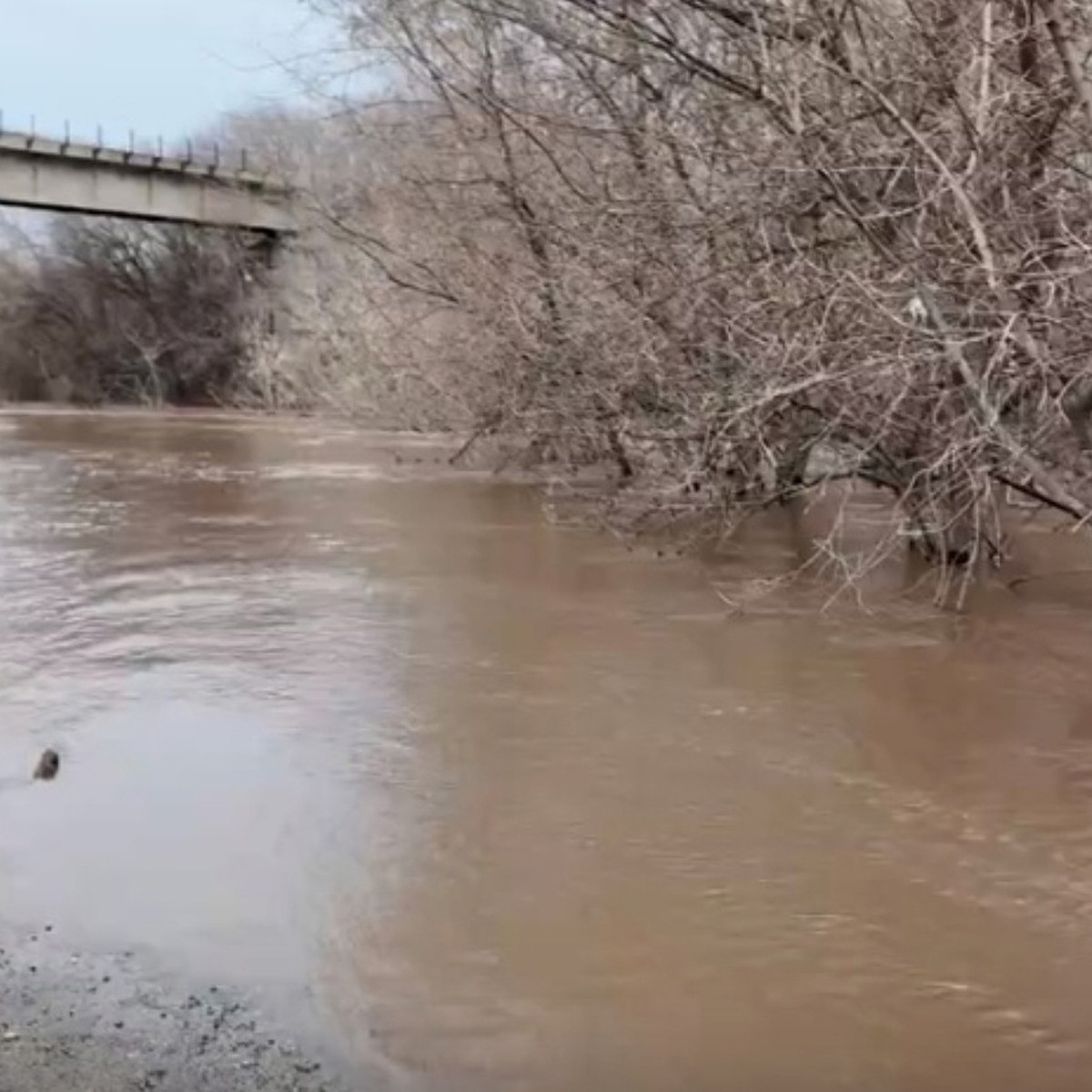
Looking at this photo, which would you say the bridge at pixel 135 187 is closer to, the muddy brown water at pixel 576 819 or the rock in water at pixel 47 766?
the muddy brown water at pixel 576 819

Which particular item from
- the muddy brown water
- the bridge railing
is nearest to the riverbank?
the muddy brown water

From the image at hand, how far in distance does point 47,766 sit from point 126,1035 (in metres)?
3.03

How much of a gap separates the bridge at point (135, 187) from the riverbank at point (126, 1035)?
41.7m

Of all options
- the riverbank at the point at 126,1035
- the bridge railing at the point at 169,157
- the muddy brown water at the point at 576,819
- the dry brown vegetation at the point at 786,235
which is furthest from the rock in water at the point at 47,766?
the bridge railing at the point at 169,157

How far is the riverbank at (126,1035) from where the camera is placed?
13.7ft

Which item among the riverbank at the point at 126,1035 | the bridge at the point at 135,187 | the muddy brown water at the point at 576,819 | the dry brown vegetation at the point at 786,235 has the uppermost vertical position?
the bridge at the point at 135,187

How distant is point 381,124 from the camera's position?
21219mm

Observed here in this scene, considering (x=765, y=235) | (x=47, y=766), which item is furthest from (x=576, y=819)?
(x=765, y=235)

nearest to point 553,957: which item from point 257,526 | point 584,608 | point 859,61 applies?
point 584,608

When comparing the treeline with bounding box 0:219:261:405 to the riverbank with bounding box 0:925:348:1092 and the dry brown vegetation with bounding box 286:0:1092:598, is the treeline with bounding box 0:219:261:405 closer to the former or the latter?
the dry brown vegetation with bounding box 286:0:1092:598

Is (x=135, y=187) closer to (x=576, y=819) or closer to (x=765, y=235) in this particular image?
(x=765, y=235)

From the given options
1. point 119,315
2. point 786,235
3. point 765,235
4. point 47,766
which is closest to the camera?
point 47,766

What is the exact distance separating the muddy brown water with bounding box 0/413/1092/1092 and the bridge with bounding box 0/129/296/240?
3615cm

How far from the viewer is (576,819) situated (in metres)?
6.72
